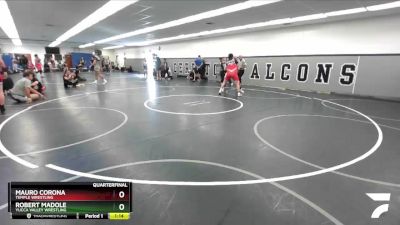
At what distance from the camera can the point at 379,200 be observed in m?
2.43

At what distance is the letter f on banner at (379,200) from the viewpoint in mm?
2205

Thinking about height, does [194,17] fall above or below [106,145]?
above

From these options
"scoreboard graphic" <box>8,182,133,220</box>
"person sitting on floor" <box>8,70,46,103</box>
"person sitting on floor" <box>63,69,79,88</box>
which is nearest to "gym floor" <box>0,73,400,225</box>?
"scoreboard graphic" <box>8,182,133,220</box>

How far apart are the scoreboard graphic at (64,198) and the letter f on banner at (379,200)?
7.56ft

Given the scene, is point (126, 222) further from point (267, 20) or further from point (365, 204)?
point (267, 20)

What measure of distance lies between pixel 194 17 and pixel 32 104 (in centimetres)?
697

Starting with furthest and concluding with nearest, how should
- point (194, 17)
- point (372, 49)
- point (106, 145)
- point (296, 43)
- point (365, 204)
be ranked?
1. point (296, 43)
2. point (194, 17)
3. point (372, 49)
4. point (106, 145)
5. point (365, 204)

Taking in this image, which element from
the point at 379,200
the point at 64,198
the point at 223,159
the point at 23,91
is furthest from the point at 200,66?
the point at 64,198

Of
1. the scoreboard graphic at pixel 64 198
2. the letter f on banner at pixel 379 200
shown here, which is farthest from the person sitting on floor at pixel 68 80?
the letter f on banner at pixel 379 200

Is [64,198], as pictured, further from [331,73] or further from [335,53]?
[335,53]

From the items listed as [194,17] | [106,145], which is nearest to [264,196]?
Result: [106,145]

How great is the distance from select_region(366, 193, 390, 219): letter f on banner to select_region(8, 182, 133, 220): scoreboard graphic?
7.56ft

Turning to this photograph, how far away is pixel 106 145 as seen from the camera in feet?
12.7

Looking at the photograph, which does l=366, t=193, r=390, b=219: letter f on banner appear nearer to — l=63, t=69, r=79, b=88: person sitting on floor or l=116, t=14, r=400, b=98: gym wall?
l=116, t=14, r=400, b=98: gym wall
